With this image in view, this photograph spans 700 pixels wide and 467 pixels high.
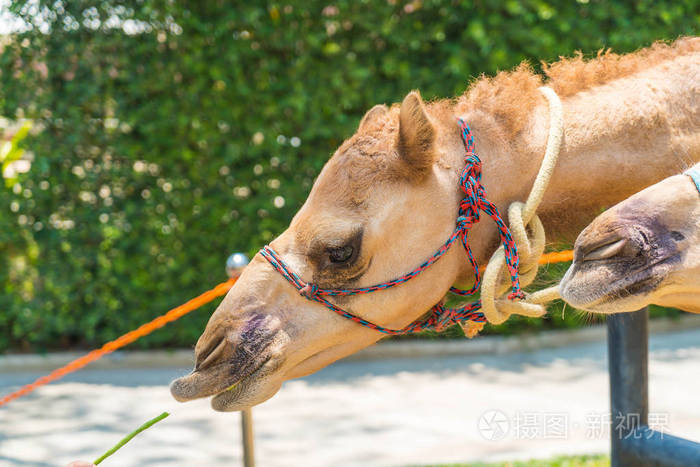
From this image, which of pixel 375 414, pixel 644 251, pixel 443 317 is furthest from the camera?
pixel 375 414

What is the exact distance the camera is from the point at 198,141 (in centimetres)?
602

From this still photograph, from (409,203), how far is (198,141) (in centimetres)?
460

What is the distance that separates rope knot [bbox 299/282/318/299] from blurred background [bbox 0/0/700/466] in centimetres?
395

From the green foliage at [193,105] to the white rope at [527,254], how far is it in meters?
4.35

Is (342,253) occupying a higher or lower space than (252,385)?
higher

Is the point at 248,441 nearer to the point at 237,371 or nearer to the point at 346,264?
the point at 237,371

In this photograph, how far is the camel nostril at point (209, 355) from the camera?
175cm

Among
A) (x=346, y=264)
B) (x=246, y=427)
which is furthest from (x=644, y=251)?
(x=246, y=427)

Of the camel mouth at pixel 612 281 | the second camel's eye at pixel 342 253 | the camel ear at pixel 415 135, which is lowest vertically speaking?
the camel mouth at pixel 612 281

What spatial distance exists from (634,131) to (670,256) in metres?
0.56

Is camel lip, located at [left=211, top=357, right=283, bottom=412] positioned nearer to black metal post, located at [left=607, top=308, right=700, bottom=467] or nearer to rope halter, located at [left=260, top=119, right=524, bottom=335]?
rope halter, located at [left=260, top=119, right=524, bottom=335]

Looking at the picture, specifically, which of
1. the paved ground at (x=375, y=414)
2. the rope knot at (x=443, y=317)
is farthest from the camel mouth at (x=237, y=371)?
the paved ground at (x=375, y=414)

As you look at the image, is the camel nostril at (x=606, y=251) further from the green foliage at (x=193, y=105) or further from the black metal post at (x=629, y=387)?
the green foliage at (x=193, y=105)

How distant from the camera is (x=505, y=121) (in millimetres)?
1848
